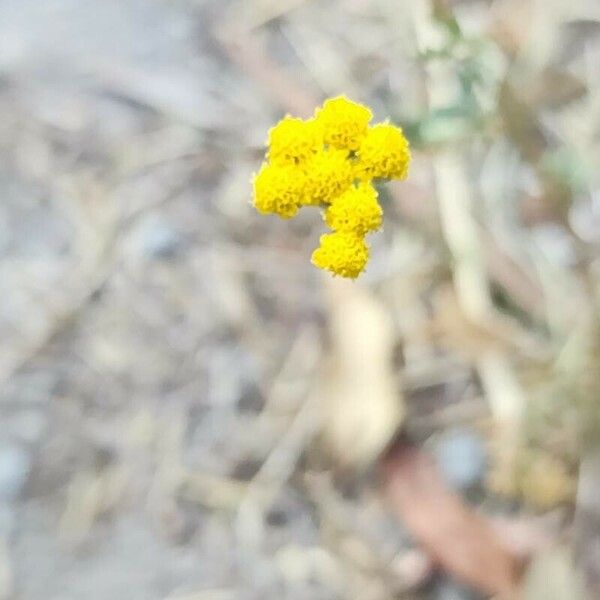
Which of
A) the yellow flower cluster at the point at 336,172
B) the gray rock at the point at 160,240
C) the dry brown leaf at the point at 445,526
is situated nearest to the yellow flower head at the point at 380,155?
the yellow flower cluster at the point at 336,172

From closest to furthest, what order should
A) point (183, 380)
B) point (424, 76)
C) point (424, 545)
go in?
point (424, 545), point (183, 380), point (424, 76)

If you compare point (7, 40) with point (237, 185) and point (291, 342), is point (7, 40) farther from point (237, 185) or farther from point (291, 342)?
point (291, 342)

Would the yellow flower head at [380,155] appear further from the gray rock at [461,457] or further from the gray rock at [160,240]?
the gray rock at [160,240]

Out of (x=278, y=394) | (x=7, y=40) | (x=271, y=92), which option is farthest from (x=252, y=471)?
(x=7, y=40)

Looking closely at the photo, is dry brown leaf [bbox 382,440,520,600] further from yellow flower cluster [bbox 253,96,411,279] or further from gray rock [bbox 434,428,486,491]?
yellow flower cluster [bbox 253,96,411,279]

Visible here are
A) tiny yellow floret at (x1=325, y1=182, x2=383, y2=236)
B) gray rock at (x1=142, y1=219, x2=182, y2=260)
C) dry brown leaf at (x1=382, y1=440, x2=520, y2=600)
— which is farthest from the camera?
gray rock at (x1=142, y1=219, x2=182, y2=260)

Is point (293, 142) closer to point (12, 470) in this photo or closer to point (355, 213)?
point (355, 213)

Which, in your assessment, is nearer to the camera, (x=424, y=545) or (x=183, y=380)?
(x=424, y=545)

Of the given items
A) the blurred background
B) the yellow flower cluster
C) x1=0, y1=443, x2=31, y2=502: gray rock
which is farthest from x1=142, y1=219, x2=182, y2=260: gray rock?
the yellow flower cluster
